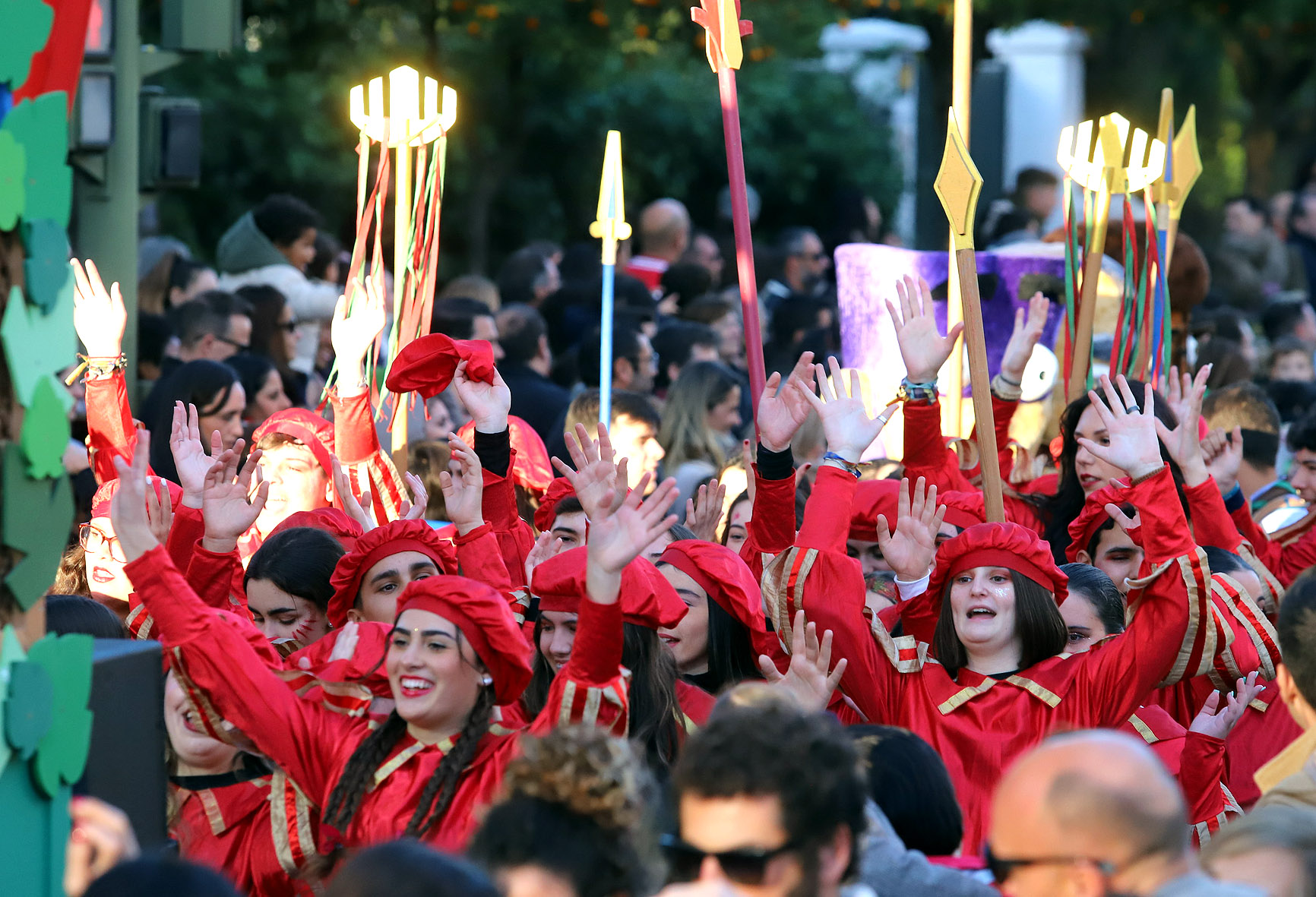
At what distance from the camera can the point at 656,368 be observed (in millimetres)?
8062

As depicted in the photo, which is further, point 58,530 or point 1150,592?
point 1150,592

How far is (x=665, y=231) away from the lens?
1065cm

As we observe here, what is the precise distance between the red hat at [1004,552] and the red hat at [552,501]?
133 cm

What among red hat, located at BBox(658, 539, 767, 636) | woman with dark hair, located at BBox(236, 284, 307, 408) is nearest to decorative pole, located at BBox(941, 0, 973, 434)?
red hat, located at BBox(658, 539, 767, 636)

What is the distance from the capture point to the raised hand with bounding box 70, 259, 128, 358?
508 centimetres

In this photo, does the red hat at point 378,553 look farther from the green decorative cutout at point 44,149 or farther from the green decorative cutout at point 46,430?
the green decorative cutout at point 44,149

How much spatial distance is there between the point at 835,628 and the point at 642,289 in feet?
16.6

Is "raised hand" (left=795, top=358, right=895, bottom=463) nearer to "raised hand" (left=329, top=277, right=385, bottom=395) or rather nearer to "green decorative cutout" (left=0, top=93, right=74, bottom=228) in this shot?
"raised hand" (left=329, top=277, right=385, bottom=395)

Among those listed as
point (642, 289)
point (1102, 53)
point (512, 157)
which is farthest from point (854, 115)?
point (642, 289)

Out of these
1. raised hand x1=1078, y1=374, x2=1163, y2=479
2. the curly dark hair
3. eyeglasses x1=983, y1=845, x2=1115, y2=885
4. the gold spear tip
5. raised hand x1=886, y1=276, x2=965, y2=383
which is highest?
the gold spear tip

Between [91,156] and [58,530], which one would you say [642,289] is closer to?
[91,156]

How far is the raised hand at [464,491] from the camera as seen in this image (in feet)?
14.9

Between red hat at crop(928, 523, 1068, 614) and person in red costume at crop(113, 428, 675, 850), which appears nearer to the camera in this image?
person in red costume at crop(113, 428, 675, 850)

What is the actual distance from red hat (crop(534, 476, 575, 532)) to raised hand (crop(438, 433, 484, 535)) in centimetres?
48
